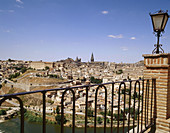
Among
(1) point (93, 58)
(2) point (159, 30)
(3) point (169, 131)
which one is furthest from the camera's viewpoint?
(1) point (93, 58)

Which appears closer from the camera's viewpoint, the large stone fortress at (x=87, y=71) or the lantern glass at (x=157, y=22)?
the lantern glass at (x=157, y=22)

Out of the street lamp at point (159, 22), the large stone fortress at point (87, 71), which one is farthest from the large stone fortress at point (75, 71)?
the street lamp at point (159, 22)

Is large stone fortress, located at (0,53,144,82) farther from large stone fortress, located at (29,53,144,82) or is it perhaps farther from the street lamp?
the street lamp

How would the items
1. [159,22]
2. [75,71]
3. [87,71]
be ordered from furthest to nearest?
[87,71] → [75,71] → [159,22]

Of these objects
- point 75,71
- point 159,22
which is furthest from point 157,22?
point 75,71

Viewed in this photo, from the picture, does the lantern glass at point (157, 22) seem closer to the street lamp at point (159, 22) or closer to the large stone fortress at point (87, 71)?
the street lamp at point (159, 22)

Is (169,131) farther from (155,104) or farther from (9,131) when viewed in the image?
(9,131)

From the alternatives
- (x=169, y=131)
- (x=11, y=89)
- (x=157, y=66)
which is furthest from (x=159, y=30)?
(x=11, y=89)

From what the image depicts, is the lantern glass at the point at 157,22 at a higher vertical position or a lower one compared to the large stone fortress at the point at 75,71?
higher

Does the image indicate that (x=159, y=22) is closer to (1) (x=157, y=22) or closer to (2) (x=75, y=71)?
(1) (x=157, y=22)

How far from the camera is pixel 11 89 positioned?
40.0 m

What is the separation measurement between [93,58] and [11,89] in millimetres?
60544

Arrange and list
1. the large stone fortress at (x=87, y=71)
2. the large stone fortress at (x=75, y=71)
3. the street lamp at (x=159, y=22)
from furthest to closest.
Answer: the large stone fortress at (x=75, y=71)
the large stone fortress at (x=87, y=71)
the street lamp at (x=159, y=22)

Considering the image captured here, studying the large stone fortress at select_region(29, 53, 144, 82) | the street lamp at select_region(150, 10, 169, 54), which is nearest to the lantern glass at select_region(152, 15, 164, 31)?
the street lamp at select_region(150, 10, 169, 54)
